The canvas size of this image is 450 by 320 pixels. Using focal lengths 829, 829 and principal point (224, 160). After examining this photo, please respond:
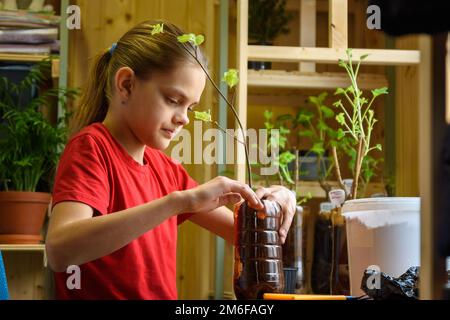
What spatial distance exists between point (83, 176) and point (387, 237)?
552mm

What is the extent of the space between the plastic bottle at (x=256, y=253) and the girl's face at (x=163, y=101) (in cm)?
29

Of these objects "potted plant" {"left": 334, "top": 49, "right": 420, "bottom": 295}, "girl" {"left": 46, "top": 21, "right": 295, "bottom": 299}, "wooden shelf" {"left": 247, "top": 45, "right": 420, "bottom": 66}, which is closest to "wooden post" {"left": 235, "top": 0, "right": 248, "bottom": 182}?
"wooden shelf" {"left": 247, "top": 45, "right": 420, "bottom": 66}

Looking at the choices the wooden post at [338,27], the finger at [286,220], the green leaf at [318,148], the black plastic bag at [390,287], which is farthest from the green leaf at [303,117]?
the black plastic bag at [390,287]

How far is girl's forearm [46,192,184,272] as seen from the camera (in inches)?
46.2

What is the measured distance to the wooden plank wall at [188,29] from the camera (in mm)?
3004

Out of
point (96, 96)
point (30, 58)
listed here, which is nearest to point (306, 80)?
point (30, 58)

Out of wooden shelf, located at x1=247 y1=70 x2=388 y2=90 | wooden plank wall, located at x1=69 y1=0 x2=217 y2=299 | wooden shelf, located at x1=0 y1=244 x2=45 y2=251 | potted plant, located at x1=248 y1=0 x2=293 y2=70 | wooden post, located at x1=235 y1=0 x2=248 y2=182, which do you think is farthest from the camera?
wooden plank wall, located at x1=69 y1=0 x2=217 y2=299

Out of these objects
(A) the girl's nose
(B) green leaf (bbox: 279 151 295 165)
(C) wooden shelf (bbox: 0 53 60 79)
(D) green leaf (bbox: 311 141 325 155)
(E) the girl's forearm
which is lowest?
(E) the girl's forearm

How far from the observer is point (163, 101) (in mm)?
1398

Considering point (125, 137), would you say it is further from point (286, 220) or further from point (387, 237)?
point (387, 237)

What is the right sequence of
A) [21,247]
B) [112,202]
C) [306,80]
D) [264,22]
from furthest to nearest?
[264,22], [306,80], [21,247], [112,202]

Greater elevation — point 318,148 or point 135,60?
point 135,60

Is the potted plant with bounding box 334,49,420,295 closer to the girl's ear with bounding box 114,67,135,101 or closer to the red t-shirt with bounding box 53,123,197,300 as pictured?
the red t-shirt with bounding box 53,123,197,300
